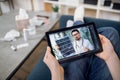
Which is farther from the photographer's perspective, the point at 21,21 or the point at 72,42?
the point at 21,21

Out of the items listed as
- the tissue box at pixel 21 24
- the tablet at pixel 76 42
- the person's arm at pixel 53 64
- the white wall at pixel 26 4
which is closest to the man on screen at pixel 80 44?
the tablet at pixel 76 42

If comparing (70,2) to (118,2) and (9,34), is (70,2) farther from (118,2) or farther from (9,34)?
Answer: (9,34)

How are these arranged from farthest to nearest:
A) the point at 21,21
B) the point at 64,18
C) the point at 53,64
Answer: the point at 64,18 < the point at 21,21 < the point at 53,64

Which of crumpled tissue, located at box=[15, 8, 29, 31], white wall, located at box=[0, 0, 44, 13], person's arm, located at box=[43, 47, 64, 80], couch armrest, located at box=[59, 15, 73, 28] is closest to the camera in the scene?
person's arm, located at box=[43, 47, 64, 80]

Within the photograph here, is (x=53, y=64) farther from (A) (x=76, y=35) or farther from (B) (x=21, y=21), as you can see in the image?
(B) (x=21, y=21)

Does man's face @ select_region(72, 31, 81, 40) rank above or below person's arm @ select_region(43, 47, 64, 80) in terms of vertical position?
above

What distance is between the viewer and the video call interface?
2.66ft

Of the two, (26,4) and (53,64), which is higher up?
(26,4)

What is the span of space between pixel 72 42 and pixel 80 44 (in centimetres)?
5

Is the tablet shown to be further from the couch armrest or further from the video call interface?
the couch armrest

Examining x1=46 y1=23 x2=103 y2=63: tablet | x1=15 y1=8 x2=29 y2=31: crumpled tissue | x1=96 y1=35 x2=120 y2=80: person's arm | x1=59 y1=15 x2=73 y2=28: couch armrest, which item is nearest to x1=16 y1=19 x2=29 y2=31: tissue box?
x1=15 y1=8 x2=29 y2=31: crumpled tissue

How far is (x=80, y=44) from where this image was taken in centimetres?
85

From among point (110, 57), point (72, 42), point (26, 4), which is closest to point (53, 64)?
point (72, 42)

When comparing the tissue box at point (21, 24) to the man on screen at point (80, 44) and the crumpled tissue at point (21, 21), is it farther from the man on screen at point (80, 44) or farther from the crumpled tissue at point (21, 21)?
the man on screen at point (80, 44)
